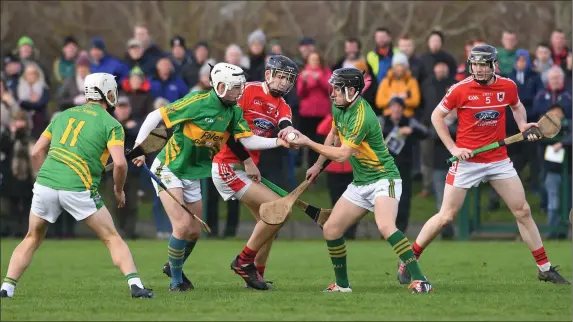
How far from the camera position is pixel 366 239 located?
1903 cm

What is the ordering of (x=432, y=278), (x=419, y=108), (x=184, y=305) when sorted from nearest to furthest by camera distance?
(x=184, y=305), (x=432, y=278), (x=419, y=108)

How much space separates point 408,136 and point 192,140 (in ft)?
22.3

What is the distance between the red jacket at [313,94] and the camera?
19.0m

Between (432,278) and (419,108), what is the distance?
225 inches

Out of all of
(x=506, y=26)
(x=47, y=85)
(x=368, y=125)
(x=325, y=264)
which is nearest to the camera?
(x=368, y=125)

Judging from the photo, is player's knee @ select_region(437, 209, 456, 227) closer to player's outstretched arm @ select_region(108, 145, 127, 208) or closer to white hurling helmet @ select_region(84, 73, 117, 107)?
player's outstretched arm @ select_region(108, 145, 127, 208)

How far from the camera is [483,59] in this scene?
489 inches

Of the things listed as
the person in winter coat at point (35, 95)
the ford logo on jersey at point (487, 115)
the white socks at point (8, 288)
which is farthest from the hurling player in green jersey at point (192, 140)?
the person in winter coat at point (35, 95)

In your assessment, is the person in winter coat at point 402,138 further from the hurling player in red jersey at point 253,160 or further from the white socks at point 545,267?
the hurling player in red jersey at point 253,160

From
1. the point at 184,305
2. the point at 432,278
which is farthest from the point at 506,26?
the point at 184,305

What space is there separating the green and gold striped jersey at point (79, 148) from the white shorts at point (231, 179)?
4.93 feet

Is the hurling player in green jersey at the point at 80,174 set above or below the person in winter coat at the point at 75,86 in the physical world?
below

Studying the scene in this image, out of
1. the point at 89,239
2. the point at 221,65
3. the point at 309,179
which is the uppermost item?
the point at 221,65

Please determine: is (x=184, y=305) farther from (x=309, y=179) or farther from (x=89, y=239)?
(x=89, y=239)
